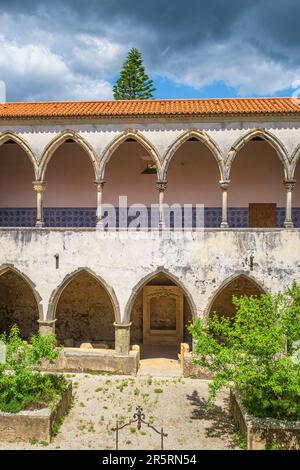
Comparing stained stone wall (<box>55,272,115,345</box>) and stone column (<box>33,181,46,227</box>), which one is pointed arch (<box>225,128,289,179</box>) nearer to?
stone column (<box>33,181,46,227</box>)

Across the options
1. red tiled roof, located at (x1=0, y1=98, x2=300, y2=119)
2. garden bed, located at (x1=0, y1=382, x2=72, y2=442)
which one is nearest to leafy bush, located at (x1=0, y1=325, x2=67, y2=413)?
garden bed, located at (x1=0, y1=382, x2=72, y2=442)

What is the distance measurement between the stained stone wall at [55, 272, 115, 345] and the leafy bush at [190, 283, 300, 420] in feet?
24.6

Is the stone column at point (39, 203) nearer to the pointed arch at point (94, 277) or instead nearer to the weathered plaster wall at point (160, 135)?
the weathered plaster wall at point (160, 135)

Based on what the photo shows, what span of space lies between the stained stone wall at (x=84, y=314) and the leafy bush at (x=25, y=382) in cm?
629

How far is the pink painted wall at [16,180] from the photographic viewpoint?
1623 cm

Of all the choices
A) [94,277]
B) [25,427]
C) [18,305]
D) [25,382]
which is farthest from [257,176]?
[25,427]

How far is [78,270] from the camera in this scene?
13.3 metres

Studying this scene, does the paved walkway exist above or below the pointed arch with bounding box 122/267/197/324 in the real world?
below

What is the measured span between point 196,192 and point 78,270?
5.40m

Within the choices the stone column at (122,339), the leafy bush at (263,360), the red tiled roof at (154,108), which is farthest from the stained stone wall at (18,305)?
the leafy bush at (263,360)

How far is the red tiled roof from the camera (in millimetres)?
12820

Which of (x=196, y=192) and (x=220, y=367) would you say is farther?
(x=196, y=192)
